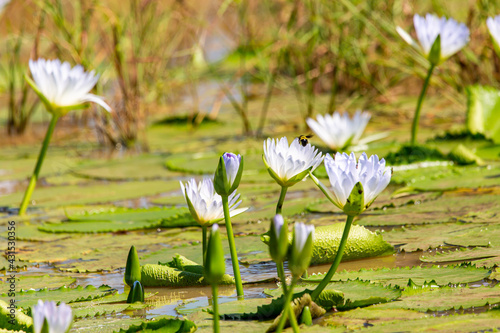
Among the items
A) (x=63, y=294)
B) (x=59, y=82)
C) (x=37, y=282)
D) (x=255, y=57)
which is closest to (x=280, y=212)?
(x=63, y=294)

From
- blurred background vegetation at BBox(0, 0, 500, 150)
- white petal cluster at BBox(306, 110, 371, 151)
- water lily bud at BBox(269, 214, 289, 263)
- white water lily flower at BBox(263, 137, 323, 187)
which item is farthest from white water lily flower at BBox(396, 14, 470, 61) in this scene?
water lily bud at BBox(269, 214, 289, 263)

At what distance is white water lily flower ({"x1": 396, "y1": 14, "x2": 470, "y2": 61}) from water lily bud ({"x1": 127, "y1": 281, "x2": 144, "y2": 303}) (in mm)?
1449

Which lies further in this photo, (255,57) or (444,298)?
(255,57)

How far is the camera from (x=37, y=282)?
1.54m

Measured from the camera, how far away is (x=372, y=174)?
3.44 ft

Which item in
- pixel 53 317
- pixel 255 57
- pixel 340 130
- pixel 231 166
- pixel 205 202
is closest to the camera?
pixel 53 317

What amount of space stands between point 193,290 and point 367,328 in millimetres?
521

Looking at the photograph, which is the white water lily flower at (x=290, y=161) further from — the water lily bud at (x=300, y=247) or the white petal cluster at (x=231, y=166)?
the water lily bud at (x=300, y=247)

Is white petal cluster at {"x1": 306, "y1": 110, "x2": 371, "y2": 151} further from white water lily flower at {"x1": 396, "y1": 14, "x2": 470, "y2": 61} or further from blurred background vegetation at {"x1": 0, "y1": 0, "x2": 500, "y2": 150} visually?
blurred background vegetation at {"x1": 0, "y1": 0, "x2": 500, "y2": 150}

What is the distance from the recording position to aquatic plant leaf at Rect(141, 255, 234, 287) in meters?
1.46

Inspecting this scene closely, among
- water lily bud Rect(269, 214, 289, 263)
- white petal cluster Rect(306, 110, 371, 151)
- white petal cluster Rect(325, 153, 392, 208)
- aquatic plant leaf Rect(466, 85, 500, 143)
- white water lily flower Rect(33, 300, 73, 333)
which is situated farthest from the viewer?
aquatic plant leaf Rect(466, 85, 500, 143)

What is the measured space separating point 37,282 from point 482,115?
2.02 metres

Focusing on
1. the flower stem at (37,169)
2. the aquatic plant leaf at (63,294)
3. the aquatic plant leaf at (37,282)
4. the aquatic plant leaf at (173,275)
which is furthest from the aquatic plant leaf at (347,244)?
the flower stem at (37,169)

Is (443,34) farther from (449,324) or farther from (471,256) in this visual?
(449,324)
